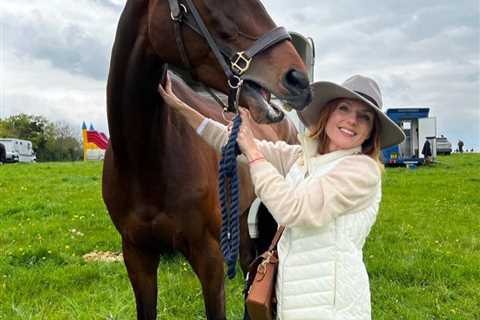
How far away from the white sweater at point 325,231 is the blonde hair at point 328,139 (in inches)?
4.2

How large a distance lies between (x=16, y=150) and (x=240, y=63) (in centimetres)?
3722

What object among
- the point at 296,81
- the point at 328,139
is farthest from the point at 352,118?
the point at 296,81

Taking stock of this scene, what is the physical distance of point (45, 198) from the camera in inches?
344

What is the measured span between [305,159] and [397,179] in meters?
11.7

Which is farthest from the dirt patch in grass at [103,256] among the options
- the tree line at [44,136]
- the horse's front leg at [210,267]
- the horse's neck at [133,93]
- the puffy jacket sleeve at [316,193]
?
the tree line at [44,136]

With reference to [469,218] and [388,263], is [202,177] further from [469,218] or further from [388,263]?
[469,218]

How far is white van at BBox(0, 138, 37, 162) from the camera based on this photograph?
107 ft

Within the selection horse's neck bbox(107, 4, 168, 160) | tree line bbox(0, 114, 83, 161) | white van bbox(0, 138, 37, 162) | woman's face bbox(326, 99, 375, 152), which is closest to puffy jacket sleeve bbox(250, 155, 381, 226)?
woman's face bbox(326, 99, 375, 152)

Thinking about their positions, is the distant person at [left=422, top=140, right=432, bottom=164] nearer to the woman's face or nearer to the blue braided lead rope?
the woman's face

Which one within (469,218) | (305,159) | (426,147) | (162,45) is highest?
(426,147)

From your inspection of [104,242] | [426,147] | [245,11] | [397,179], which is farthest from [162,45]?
[426,147]

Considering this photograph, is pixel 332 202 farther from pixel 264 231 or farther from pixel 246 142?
pixel 264 231

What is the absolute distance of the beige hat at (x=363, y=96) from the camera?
1.90 metres

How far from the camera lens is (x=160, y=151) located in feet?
8.31
